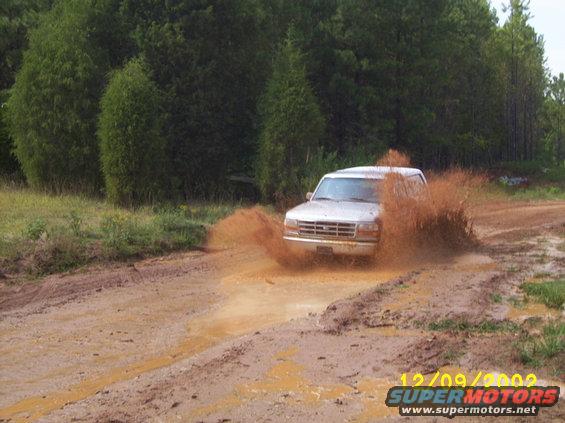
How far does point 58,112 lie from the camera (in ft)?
69.6

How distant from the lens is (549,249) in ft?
46.3

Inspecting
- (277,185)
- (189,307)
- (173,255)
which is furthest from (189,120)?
(189,307)

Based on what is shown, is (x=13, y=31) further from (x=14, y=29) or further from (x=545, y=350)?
(x=545, y=350)

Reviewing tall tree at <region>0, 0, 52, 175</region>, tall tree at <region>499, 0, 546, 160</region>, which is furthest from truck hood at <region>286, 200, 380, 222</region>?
tall tree at <region>499, 0, 546, 160</region>

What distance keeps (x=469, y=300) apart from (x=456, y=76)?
1367 inches

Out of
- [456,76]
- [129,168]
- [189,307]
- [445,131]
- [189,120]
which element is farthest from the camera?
[456,76]

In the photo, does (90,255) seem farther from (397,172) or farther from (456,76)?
(456,76)

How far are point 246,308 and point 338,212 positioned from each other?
3.25 meters

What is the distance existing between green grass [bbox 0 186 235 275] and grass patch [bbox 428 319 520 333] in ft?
22.7

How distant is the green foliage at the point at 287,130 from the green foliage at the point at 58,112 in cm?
534

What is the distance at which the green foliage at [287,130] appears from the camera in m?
22.6

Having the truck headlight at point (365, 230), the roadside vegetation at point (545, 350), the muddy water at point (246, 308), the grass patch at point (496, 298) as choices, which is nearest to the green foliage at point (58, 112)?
the muddy water at point (246, 308)

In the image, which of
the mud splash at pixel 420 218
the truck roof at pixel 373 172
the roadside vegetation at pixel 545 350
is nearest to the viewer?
the roadside vegetation at pixel 545 350

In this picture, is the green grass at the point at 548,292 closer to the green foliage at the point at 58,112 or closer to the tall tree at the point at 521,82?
the green foliage at the point at 58,112
